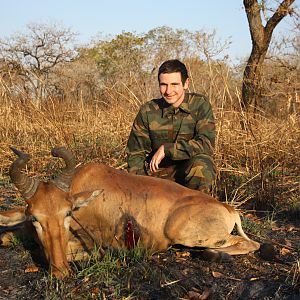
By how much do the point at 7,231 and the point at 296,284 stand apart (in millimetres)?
2734

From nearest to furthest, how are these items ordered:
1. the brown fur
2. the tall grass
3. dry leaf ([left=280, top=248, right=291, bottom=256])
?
the brown fur < dry leaf ([left=280, top=248, right=291, bottom=256]) < the tall grass

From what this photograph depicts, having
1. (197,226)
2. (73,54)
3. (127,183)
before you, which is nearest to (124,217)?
(127,183)

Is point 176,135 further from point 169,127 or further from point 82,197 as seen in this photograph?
point 82,197

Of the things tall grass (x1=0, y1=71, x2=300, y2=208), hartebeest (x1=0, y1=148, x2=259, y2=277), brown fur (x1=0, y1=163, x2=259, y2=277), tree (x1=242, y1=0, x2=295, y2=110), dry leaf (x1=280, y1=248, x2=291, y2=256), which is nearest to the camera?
hartebeest (x1=0, y1=148, x2=259, y2=277)

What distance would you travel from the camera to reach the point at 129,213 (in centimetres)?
443

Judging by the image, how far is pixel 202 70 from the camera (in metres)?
7.52

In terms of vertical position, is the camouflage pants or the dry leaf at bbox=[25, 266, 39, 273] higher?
the camouflage pants

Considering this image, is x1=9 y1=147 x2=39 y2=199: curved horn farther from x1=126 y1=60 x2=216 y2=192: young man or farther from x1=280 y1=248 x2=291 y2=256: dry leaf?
x1=280 y1=248 x2=291 y2=256: dry leaf

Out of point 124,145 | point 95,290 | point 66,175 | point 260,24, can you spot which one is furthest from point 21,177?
point 260,24

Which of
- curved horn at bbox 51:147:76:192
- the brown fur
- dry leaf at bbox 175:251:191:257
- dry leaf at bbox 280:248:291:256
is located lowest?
dry leaf at bbox 175:251:191:257

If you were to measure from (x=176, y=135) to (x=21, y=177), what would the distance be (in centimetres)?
222

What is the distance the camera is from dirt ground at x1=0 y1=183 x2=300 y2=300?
10.8 feet

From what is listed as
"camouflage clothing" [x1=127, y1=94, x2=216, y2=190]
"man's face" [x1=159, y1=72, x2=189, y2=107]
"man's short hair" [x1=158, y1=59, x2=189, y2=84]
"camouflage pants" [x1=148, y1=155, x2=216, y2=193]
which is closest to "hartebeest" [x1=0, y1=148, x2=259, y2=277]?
"camouflage pants" [x1=148, y1=155, x2=216, y2=193]

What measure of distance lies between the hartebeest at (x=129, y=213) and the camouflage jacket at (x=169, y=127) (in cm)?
84
